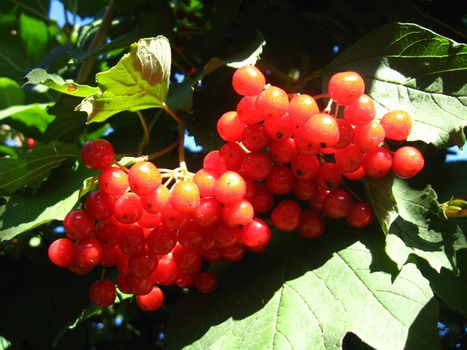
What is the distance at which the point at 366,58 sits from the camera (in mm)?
1166

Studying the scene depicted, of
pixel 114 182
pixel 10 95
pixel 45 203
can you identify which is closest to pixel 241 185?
pixel 114 182

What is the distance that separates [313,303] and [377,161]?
0.31 m

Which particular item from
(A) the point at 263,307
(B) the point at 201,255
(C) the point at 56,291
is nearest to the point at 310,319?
(A) the point at 263,307

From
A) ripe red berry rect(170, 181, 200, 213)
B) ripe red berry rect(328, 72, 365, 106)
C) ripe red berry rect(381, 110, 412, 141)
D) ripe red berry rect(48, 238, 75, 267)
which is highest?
ripe red berry rect(328, 72, 365, 106)

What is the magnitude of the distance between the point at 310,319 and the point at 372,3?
88 cm

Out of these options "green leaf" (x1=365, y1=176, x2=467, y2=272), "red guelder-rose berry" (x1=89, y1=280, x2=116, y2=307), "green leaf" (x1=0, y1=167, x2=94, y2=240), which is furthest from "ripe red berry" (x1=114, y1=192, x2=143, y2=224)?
"green leaf" (x1=365, y1=176, x2=467, y2=272)

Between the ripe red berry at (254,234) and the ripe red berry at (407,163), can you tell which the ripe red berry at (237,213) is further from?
the ripe red berry at (407,163)

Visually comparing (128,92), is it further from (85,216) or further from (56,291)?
(56,291)

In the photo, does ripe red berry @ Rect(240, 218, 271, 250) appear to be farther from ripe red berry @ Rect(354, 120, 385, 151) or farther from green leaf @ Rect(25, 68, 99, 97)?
green leaf @ Rect(25, 68, 99, 97)

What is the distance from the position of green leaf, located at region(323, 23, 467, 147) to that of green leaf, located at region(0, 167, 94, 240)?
645 millimetres

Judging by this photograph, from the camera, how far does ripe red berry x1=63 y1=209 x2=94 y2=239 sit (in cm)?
105

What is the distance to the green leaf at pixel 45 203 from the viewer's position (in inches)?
45.3

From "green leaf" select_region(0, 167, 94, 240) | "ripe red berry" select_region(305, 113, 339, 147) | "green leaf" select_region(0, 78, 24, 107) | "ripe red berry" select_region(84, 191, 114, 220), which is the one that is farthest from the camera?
"green leaf" select_region(0, 78, 24, 107)

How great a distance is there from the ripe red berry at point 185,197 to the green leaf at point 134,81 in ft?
0.75
